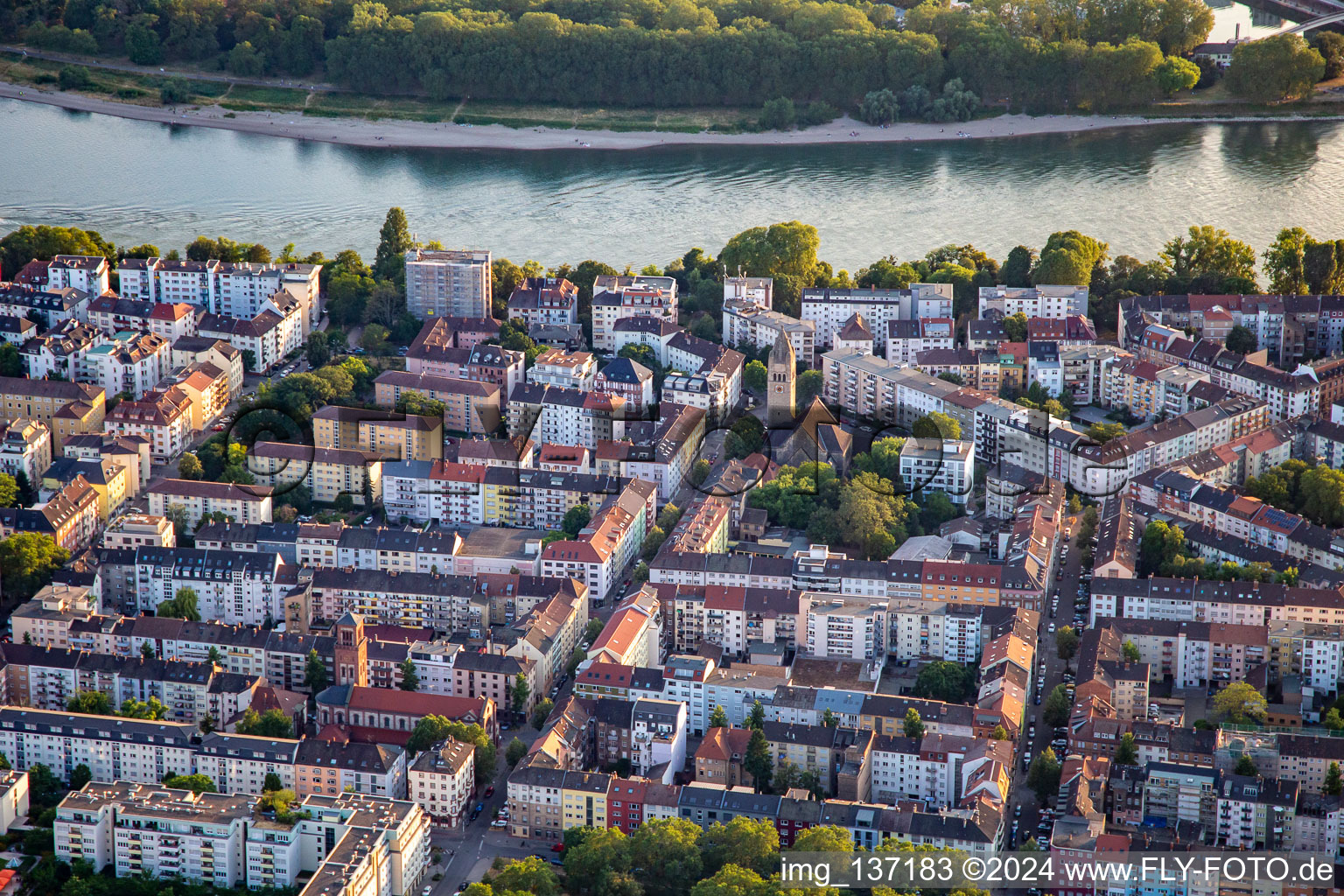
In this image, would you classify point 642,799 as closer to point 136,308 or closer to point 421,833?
point 421,833

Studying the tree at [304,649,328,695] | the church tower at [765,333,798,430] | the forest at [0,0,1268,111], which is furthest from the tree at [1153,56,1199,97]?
the tree at [304,649,328,695]

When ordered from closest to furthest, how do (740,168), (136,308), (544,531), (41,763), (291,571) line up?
(41,763) < (291,571) < (544,531) < (136,308) < (740,168)

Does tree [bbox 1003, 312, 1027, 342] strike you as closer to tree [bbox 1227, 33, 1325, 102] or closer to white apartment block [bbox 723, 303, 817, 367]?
white apartment block [bbox 723, 303, 817, 367]

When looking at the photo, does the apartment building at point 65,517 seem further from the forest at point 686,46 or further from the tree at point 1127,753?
the forest at point 686,46

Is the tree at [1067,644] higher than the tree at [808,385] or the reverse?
the reverse

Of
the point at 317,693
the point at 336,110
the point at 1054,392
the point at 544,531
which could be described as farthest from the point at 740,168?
the point at 317,693

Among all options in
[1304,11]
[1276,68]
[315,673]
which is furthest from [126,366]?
[1304,11]

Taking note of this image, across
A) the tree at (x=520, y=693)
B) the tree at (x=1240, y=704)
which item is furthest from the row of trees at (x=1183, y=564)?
the tree at (x=520, y=693)
